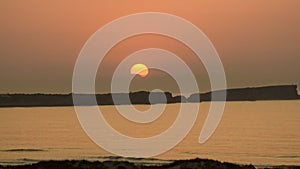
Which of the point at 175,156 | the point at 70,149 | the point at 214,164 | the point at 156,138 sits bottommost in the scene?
the point at 214,164

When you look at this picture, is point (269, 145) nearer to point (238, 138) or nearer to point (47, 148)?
point (238, 138)

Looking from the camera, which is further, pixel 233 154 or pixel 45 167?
pixel 233 154

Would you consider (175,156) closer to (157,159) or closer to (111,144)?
(157,159)

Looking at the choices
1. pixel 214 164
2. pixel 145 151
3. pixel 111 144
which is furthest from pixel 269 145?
pixel 214 164

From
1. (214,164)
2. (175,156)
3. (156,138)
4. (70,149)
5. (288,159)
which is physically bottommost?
(214,164)

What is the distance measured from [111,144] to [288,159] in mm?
32358

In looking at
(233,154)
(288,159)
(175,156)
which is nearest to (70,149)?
(175,156)

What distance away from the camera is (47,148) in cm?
8331

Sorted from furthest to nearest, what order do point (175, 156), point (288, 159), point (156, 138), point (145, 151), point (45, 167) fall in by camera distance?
point (156, 138) < point (145, 151) < point (175, 156) < point (288, 159) < point (45, 167)

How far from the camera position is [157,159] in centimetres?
6831

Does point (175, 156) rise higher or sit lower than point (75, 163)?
higher

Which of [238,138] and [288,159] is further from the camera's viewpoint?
[238,138]

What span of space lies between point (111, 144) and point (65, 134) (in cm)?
2029

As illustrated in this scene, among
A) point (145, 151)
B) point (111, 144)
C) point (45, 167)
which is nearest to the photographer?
point (45, 167)
